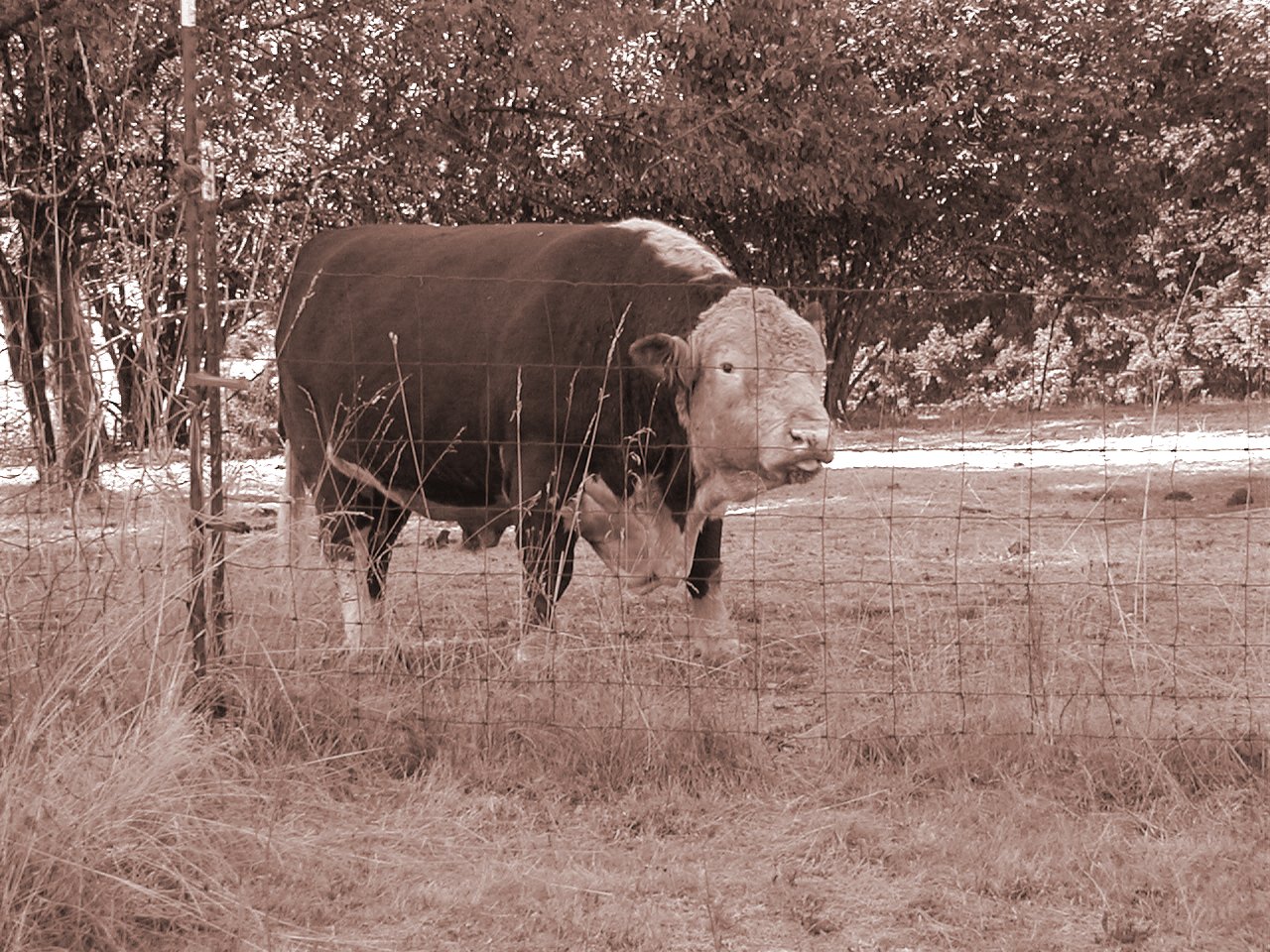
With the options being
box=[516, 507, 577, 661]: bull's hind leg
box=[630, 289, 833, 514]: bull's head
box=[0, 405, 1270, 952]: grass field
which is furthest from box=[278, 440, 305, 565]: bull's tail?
box=[630, 289, 833, 514]: bull's head

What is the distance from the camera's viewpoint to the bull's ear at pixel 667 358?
19.2 ft

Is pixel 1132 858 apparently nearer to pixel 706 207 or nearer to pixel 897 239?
pixel 706 207

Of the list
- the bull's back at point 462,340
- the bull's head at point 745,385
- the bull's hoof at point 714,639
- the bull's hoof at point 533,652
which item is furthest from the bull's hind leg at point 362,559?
the bull's head at point 745,385

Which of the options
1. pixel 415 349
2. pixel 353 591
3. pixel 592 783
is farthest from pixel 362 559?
pixel 592 783

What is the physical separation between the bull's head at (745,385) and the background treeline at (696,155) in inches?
29.8

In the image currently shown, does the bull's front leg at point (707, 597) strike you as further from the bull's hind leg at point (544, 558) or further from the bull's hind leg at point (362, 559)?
the bull's hind leg at point (362, 559)

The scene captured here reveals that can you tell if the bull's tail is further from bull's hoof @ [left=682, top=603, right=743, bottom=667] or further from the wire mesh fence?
bull's hoof @ [left=682, top=603, right=743, bottom=667]

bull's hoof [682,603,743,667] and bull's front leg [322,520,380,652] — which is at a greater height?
bull's front leg [322,520,380,652]

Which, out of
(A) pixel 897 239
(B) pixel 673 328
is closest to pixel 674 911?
(B) pixel 673 328

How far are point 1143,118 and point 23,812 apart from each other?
17.4m

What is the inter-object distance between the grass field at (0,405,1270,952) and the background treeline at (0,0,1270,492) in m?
0.80

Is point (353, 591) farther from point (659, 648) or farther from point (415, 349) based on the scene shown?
point (659, 648)

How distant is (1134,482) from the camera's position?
12391mm

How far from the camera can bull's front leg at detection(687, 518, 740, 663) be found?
20.1 feet
